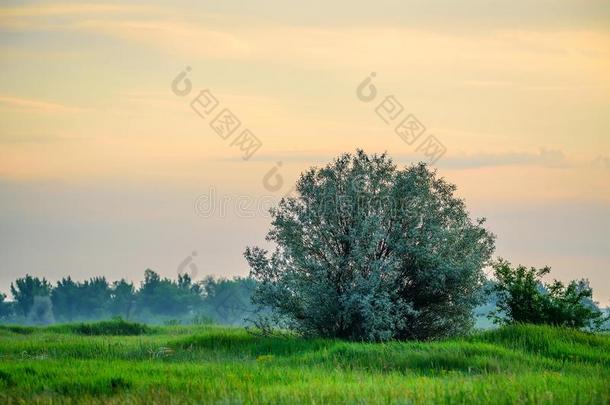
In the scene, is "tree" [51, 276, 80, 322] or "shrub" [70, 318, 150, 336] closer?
"shrub" [70, 318, 150, 336]

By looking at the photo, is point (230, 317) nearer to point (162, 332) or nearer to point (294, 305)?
point (162, 332)

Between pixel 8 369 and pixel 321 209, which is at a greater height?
pixel 321 209

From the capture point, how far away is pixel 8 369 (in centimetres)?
2091

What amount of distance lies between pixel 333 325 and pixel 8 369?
10747 millimetres

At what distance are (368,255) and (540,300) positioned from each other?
6.34 meters

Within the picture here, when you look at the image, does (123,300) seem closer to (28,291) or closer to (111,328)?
(28,291)

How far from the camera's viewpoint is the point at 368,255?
27766mm

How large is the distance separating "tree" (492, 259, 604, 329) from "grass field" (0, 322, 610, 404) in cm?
260

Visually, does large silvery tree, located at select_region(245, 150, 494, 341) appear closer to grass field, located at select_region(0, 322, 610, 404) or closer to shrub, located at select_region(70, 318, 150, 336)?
grass field, located at select_region(0, 322, 610, 404)

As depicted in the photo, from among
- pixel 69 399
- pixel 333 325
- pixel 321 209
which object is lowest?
pixel 69 399

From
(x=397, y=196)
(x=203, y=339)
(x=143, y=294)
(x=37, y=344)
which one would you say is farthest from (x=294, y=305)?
(x=143, y=294)

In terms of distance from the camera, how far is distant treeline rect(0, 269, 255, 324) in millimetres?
116750

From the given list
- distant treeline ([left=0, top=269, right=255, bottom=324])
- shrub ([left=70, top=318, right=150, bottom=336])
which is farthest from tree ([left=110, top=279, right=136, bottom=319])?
shrub ([left=70, top=318, right=150, bottom=336])

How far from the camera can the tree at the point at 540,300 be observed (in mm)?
28469
